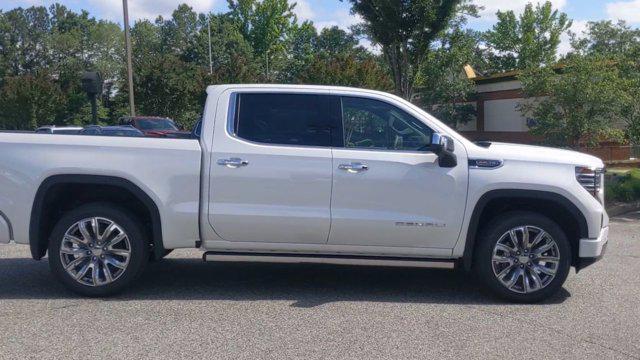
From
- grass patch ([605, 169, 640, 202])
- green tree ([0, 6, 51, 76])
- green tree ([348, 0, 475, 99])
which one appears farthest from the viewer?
green tree ([0, 6, 51, 76])

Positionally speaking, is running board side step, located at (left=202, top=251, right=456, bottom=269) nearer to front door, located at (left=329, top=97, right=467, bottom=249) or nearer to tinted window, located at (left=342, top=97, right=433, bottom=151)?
front door, located at (left=329, top=97, right=467, bottom=249)

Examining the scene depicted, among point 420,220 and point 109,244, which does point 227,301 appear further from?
point 420,220

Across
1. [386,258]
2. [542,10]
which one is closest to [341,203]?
[386,258]

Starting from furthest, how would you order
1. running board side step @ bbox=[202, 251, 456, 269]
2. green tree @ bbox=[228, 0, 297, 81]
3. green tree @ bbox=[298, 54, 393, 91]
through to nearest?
1. green tree @ bbox=[228, 0, 297, 81]
2. green tree @ bbox=[298, 54, 393, 91]
3. running board side step @ bbox=[202, 251, 456, 269]

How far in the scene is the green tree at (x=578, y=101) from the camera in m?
14.0

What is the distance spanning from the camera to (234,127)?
21.1ft

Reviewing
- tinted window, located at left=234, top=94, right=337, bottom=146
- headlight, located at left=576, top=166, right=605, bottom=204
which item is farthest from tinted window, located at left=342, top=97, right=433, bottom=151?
headlight, located at left=576, top=166, right=605, bottom=204

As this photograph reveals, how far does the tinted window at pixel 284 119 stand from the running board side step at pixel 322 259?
103 centimetres

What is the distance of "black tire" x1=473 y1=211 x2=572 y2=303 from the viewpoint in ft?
20.7

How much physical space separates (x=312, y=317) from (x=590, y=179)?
282 cm

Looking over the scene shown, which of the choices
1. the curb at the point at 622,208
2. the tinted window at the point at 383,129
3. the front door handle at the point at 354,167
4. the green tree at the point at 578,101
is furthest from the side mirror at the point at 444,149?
the green tree at the point at 578,101

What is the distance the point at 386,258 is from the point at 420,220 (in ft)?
1.55

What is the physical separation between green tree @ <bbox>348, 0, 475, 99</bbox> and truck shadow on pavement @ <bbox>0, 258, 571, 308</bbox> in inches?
540

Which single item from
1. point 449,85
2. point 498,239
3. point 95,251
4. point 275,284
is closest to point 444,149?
point 498,239
